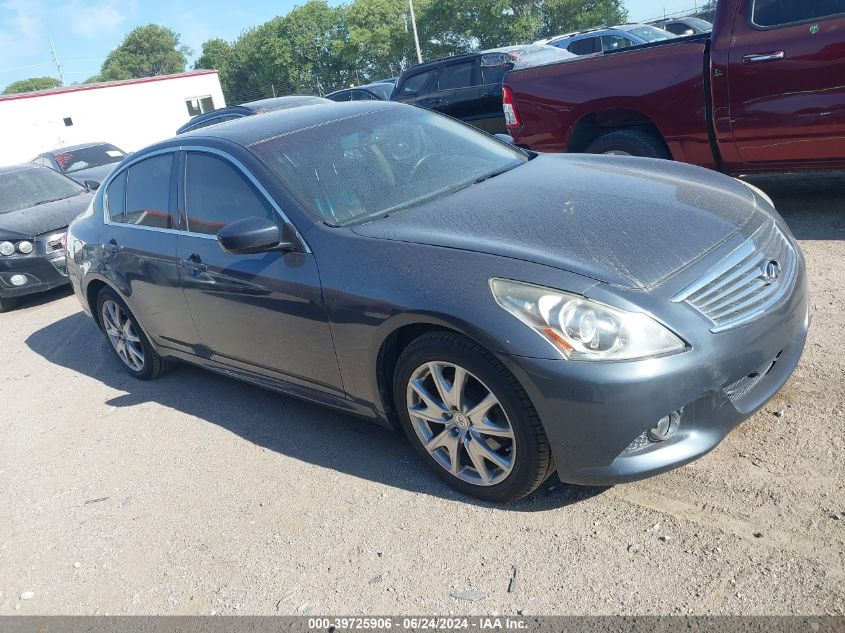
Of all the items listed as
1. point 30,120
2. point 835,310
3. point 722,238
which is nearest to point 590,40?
point 835,310

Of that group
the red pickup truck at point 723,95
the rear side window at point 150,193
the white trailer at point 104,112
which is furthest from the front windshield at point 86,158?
the white trailer at point 104,112

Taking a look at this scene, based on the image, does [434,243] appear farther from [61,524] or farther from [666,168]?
[61,524]

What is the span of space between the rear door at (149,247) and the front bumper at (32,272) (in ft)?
12.4

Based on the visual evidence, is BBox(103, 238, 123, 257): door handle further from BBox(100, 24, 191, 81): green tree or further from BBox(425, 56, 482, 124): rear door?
BBox(100, 24, 191, 81): green tree

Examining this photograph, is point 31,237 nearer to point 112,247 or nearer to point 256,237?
point 112,247

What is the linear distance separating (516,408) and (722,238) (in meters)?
1.13

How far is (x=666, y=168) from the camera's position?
3906 millimetres

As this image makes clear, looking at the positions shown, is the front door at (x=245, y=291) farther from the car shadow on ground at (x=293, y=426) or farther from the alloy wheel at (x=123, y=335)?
the alloy wheel at (x=123, y=335)

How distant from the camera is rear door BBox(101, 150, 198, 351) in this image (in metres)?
4.44

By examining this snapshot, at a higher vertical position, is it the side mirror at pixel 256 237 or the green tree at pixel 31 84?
the green tree at pixel 31 84

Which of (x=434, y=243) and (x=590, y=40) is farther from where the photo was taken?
(x=590, y=40)

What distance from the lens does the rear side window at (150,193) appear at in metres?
4.52

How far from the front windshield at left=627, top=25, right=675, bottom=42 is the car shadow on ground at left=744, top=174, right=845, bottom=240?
10185 millimetres

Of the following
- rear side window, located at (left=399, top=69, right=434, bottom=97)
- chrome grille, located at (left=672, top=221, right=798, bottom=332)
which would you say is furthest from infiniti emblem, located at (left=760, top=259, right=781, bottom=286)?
rear side window, located at (left=399, top=69, right=434, bottom=97)
